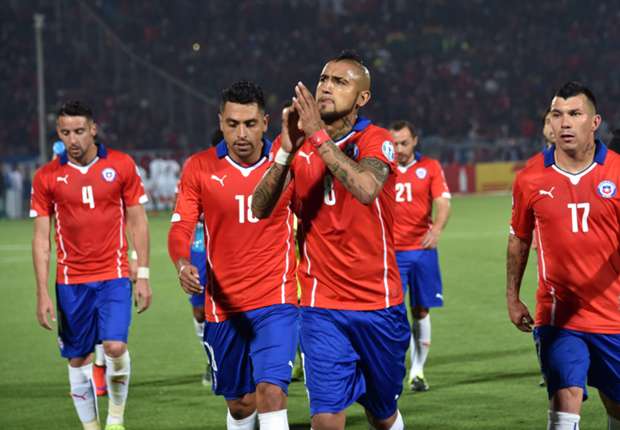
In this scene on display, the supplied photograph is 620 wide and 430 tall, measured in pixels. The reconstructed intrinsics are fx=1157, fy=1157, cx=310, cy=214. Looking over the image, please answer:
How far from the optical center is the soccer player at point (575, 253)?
5.86 meters

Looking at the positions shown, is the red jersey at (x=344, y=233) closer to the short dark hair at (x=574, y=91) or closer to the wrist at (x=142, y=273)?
the short dark hair at (x=574, y=91)

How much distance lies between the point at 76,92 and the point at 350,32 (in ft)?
39.2

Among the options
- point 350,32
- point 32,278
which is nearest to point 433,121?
point 350,32

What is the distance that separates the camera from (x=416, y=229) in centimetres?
1045

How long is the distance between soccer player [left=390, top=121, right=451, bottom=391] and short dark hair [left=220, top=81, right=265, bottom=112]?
395 cm

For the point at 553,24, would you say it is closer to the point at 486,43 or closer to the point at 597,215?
the point at 486,43

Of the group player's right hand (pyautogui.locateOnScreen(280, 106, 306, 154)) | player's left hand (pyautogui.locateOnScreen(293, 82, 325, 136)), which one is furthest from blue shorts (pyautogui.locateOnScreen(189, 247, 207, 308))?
player's left hand (pyautogui.locateOnScreen(293, 82, 325, 136))

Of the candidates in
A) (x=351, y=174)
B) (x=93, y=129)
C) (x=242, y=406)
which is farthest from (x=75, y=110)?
(x=351, y=174)

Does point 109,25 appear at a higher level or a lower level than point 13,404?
higher

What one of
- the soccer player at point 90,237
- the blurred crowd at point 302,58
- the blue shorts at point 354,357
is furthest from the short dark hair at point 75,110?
the blurred crowd at point 302,58

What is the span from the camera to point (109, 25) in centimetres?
4312

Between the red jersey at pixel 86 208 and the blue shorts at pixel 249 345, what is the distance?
184 cm

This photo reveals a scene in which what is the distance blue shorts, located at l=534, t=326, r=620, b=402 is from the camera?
19.1 feet

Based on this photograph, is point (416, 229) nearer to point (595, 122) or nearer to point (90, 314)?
point (90, 314)
